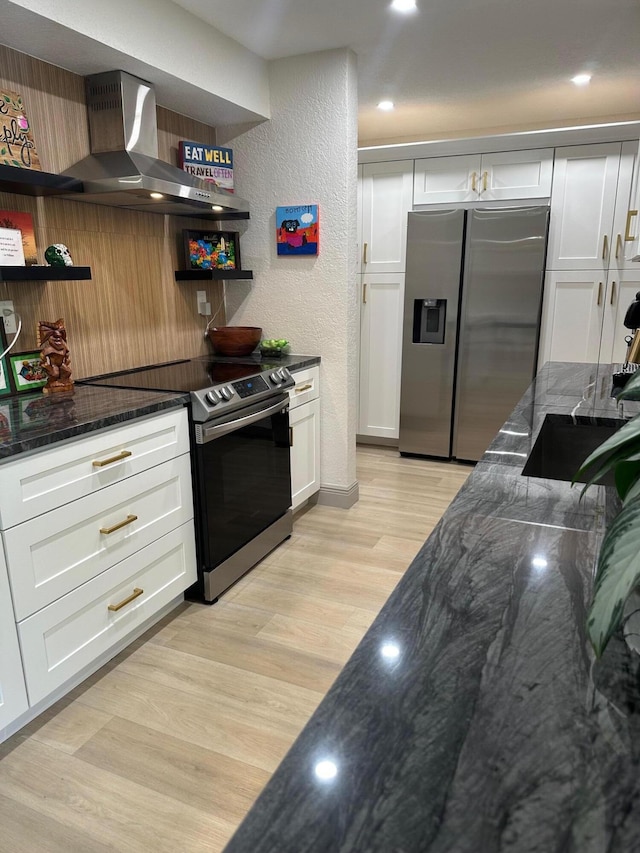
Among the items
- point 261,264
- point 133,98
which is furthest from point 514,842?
point 261,264

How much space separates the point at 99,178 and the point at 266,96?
4.19 ft

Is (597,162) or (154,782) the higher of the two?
(597,162)

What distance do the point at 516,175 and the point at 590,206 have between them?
1.71 feet

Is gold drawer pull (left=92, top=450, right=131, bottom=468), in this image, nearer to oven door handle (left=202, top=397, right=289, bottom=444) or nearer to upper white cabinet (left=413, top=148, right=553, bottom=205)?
oven door handle (left=202, top=397, right=289, bottom=444)

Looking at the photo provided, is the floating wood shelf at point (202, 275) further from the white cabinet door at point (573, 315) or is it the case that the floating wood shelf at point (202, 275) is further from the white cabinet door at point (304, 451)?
the white cabinet door at point (573, 315)

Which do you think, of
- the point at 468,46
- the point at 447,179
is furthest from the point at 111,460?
the point at 447,179

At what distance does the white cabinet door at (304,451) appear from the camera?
3.11 m

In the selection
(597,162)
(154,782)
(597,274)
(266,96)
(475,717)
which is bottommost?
(154,782)

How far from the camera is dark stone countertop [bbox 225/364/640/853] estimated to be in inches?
17.6

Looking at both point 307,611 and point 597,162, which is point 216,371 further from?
point 597,162

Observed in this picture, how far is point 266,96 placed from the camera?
10.3 feet

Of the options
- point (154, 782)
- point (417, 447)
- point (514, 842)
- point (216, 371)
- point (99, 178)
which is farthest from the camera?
point (417, 447)

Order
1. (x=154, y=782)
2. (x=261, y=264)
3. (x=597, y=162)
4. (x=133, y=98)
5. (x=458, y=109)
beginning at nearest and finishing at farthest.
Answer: (x=154, y=782) → (x=133, y=98) → (x=261, y=264) → (x=597, y=162) → (x=458, y=109)

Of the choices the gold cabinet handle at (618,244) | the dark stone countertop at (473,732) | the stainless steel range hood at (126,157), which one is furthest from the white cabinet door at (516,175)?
the dark stone countertop at (473,732)
